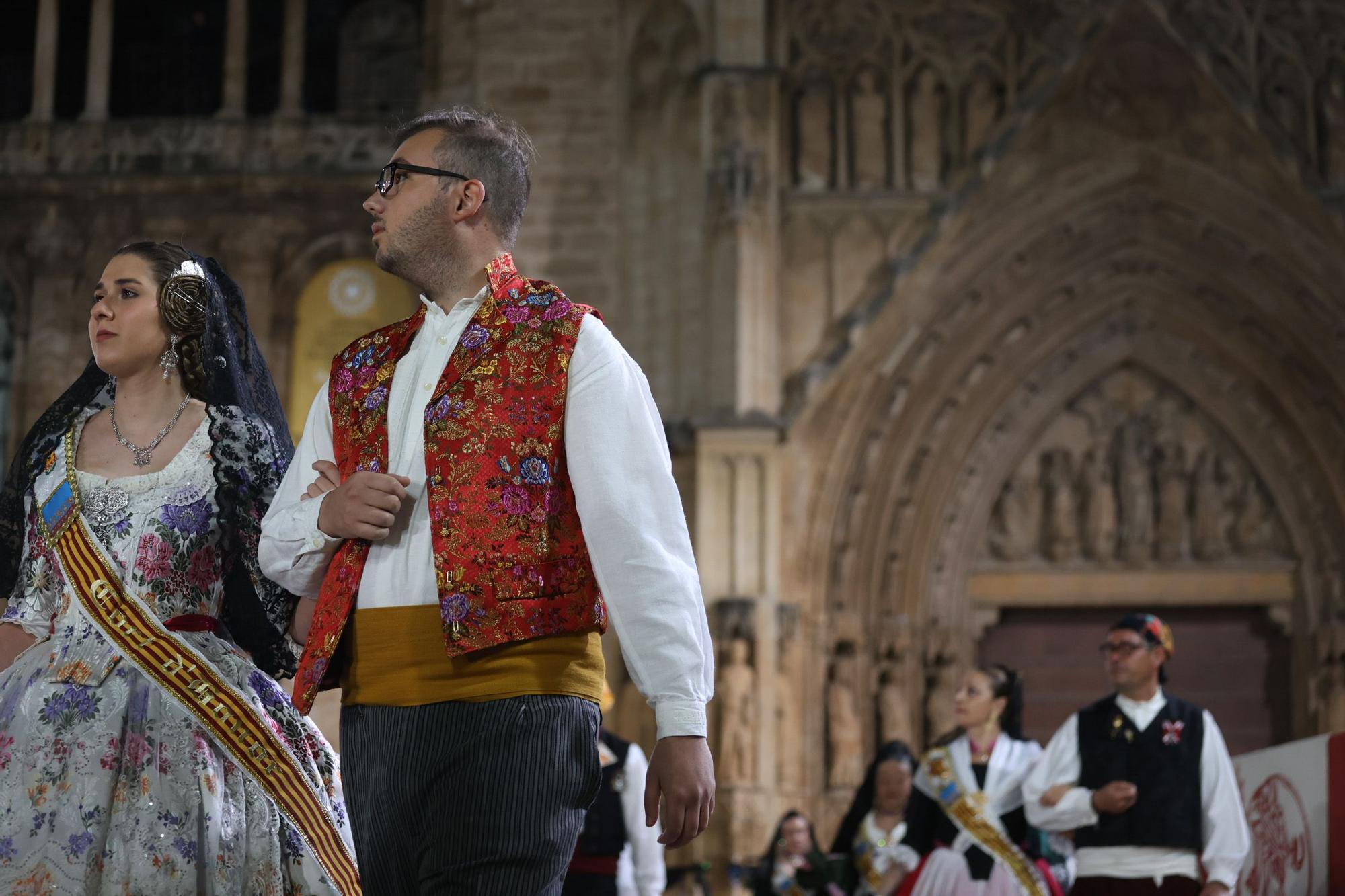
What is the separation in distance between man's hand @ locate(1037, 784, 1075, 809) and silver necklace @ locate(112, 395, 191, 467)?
3283 mm

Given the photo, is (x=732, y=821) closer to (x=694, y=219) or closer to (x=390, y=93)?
(x=694, y=219)

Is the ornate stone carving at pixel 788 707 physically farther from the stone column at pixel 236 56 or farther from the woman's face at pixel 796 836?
the stone column at pixel 236 56

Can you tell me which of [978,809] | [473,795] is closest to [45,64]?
[978,809]

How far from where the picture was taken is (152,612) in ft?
10.0

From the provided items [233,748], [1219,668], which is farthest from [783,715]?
[233,748]

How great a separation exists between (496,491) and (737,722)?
8.75m

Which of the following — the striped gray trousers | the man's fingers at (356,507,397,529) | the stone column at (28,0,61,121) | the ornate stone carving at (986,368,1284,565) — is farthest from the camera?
the stone column at (28,0,61,121)

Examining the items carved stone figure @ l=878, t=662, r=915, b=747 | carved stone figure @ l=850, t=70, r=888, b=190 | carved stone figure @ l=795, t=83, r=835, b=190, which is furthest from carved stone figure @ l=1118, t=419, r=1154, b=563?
carved stone figure @ l=795, t=83, r=835, b=190

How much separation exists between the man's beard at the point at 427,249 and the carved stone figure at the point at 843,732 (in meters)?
9.51

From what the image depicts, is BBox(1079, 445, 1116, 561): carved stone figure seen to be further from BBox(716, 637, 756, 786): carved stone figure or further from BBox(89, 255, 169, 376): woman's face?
BBox(89, 255, 169, 376): woman's face

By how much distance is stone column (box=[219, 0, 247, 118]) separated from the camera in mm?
13688

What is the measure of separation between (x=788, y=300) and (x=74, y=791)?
970 cm

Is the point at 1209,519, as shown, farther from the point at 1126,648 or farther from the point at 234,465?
the point at 234,465

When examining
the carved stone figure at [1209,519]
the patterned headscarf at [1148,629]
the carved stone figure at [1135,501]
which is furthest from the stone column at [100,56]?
the patterned headscarf at [1148,629]
